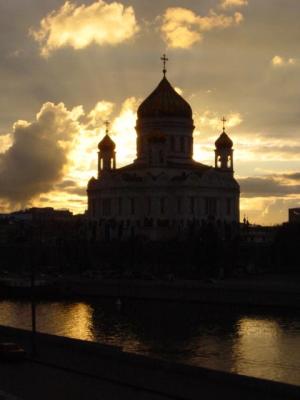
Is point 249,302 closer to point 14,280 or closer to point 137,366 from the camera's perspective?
point 14,280

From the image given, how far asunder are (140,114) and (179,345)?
191 ft

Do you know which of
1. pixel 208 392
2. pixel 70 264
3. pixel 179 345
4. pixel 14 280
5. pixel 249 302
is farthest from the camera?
pixel 70 264

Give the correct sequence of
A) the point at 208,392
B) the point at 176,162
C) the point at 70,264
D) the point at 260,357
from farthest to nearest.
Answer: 1. the point at 176,162
2. the point at 70,264
3. the point at 260,357
4. the point at 208,392

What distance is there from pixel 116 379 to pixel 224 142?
73.2 meters

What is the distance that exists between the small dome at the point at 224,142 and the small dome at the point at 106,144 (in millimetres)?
11342

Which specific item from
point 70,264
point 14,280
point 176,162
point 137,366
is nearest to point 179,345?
point 137,366

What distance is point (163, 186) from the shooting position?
89.6m

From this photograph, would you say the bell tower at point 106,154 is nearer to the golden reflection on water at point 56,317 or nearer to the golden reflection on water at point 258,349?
the golden reflection on water at point 56,317

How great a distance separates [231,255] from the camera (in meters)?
74.6

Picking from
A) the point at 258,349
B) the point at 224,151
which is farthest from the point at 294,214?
the point at 258,349

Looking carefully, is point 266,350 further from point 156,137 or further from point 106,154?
point 106,154

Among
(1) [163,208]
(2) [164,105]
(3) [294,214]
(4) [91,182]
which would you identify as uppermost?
(2) [164,105]

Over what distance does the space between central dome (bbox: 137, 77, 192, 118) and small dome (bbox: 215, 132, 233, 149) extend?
414 centimetres

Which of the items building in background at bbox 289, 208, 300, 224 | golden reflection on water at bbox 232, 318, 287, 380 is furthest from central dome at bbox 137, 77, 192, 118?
golden reflection on water at bbox 232, 318, 287, 380
